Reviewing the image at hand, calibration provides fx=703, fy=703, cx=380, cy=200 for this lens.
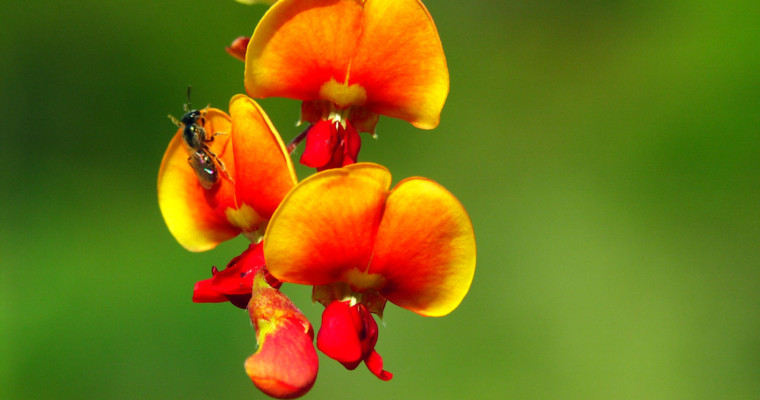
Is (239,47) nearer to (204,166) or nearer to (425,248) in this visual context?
(204,166)

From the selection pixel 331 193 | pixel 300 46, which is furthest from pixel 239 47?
pixel 331 193

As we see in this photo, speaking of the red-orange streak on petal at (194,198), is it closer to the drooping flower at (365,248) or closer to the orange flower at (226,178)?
the orange flower at (226,178)

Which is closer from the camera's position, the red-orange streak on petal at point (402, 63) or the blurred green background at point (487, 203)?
the red-orange streak on petal at point (402, 63)

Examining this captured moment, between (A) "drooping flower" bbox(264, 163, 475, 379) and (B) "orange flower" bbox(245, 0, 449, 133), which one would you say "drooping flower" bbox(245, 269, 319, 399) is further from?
(B) "orange flower" bbox(245, 0, 449, 133)

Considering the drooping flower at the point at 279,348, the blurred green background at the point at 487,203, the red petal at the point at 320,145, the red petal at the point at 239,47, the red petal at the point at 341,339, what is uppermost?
the red petal at the point at 239,47

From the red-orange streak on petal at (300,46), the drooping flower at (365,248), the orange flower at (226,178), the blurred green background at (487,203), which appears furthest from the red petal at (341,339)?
the blurred green background at (487,203)

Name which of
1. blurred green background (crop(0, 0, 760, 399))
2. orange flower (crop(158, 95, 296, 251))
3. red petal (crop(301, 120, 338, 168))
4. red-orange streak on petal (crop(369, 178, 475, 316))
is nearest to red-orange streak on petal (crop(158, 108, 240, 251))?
orange flower (crop(158, 95, 296, 251))
